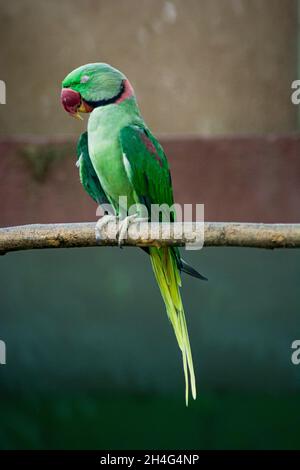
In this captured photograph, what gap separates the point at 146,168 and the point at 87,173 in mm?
143

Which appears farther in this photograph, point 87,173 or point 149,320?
point 149,320

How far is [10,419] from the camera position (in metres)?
1.77

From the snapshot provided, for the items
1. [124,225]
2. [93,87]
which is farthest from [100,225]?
[93,87]

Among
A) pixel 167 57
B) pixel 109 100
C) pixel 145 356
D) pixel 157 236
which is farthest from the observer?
pixel 167 57

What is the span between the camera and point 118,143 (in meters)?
1.27

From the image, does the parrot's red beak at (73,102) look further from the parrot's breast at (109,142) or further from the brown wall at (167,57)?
the brown wall at (167,57)

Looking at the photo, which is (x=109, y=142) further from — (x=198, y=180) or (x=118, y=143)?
(x=198, y=180)

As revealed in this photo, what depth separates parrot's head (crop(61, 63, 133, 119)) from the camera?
1.24 metres

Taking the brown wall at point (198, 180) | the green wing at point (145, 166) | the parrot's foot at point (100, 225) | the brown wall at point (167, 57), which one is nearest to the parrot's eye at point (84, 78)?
the green wing at point (145, 166)

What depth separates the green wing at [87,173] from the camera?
1.33 m

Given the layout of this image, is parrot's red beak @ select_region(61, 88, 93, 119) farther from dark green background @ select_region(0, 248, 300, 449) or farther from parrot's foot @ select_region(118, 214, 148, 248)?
dark green background @ select_region(0, 248, 300, 449)

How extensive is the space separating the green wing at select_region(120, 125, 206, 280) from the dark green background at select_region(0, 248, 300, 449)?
1.65 ft

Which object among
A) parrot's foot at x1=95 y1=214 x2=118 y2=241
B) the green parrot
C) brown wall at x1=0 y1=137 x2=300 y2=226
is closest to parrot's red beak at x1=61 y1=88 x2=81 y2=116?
the green parrot

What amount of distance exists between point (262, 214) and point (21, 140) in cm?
65
